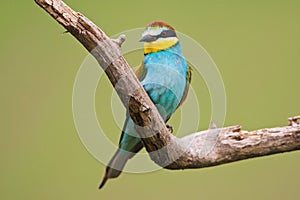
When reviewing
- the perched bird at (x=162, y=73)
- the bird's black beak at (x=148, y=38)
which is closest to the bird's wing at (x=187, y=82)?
the perched bird at (x=162, y=73)

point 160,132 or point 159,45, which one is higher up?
point 159,45

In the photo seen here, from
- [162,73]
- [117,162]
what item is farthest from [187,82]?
[117,162]

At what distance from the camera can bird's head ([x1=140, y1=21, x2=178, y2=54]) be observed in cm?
141

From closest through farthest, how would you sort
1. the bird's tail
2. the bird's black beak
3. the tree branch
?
the tree branch → the bird's black beak → the bird's tail

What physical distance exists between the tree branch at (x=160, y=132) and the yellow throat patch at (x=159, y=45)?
21cm

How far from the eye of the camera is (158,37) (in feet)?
4.66

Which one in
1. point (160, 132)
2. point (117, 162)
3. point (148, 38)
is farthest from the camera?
point (117, 162)

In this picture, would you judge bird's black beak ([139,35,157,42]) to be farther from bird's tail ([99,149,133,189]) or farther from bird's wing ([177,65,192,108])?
bird's tail ([99,149,133,189])

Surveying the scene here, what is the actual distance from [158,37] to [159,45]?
30mm

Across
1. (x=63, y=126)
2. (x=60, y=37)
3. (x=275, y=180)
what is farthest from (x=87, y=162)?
(x=275, y=180)

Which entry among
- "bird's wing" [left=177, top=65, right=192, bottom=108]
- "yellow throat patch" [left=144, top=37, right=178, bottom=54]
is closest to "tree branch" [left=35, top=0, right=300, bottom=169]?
"bird's wing" [left=177, top=65, right=192, bottom=108]

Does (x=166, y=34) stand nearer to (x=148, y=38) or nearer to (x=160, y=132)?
(x=148, y=38)

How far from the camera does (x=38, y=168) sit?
2.24m

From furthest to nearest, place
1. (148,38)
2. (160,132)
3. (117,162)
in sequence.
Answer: (117,162)
(148,38)
(160,132)
